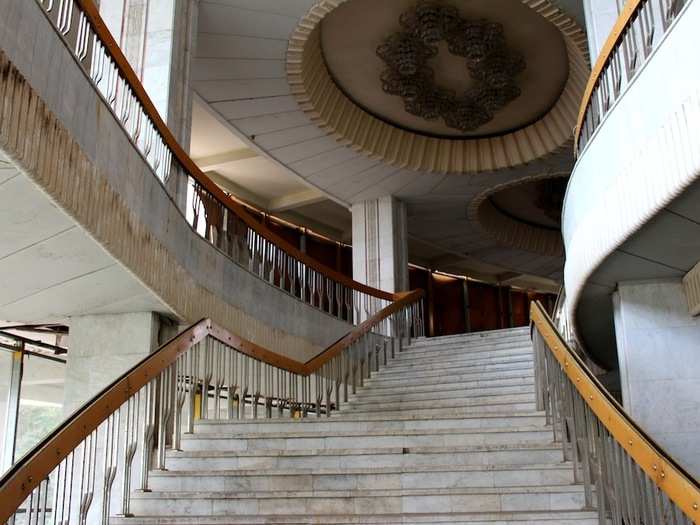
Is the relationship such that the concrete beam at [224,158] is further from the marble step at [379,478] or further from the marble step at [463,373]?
the marble step at [379,478]

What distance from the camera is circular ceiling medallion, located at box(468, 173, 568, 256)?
52.4 feet

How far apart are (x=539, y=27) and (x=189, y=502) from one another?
8408 mm

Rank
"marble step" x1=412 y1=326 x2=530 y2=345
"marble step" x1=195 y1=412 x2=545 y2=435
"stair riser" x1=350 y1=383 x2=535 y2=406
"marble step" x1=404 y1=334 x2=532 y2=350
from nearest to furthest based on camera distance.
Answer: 1. "marble step" x1=195 y1=412 x2=545 y2=435
2. "stair riser" x1=350 y1=383 x2=535 y2=406
3. "marble step" x1=404 y1=334 x2=532 y2=350
4. "marble step" x1=412 y1=326 x2=530 y2=345

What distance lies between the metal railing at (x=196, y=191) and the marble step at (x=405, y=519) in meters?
2.67

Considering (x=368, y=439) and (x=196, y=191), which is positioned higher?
(x=196, y=191)

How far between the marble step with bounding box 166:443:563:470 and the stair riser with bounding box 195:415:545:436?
622mm

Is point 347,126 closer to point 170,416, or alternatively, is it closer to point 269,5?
point 269,5

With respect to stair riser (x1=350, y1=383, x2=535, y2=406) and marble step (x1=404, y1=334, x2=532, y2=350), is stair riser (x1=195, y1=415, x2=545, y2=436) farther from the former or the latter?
marble step (x1=404, y1=334, x2=532, y2=350)

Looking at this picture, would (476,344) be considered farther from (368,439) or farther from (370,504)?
(370,504)

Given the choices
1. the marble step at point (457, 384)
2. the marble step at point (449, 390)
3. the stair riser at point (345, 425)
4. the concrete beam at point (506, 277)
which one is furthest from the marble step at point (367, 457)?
the concrete beam at point (506, 277)

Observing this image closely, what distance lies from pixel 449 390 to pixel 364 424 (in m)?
2.42

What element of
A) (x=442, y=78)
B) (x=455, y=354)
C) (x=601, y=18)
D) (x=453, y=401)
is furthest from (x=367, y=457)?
(x=442, y=78)

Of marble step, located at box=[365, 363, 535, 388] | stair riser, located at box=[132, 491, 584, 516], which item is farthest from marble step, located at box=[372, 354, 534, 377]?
stair riser, located at box=[132, 491, 584, 516]

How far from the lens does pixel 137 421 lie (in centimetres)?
515
